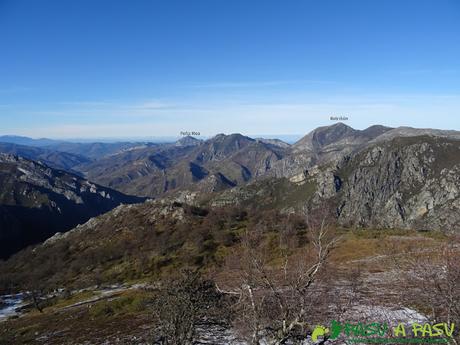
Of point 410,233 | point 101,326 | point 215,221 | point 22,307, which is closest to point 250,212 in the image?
→ point 215,221

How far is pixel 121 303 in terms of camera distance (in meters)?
43.0

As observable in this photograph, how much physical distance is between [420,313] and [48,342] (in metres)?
30.8

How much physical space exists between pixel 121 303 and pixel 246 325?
27637 millimetres

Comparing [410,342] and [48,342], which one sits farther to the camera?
[48,342]

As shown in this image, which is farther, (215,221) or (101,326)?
(215,221)

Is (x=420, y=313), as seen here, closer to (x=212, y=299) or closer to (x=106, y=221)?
(x=212, y=299)

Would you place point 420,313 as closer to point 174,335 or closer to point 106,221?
point 174,335

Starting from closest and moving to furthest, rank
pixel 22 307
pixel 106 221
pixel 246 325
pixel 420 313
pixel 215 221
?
pixel 246 325
pixel 420 313
pixel 22 307
pixel 215 221
pixel 106 221

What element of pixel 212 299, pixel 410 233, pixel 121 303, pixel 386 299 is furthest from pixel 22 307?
pixel 410 233

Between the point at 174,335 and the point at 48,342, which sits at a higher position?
the point at 174,335

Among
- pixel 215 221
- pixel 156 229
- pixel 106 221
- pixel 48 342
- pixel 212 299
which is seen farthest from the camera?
pixel 106 221

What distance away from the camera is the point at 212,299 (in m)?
23.9

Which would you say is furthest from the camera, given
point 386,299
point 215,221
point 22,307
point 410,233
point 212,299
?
point 215,221

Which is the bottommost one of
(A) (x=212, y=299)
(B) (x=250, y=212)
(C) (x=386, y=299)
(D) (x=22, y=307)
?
(D) (x=22, y=307)
